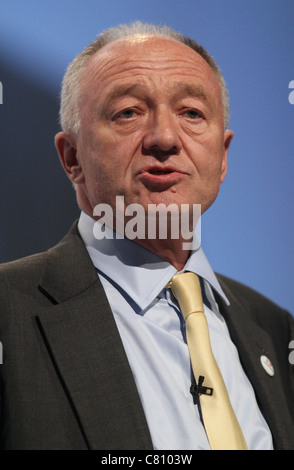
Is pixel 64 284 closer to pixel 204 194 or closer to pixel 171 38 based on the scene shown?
pixel 204 194

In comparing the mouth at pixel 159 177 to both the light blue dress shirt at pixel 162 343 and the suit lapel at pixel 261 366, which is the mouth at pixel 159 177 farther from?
the suit lapel at pixel 261 366

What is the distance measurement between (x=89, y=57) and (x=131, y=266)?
615 millimetres

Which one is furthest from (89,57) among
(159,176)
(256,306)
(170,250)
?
(256,306)

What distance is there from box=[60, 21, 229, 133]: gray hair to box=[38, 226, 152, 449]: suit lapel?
1.53 feet

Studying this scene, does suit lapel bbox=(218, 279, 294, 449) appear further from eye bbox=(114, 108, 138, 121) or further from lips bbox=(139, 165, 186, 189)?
eye bbox=(114, 108, 138, 121)

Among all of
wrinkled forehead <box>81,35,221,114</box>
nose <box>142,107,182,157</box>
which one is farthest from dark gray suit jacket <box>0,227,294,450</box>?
wrinkled forehead <box>81,35,221,114</box>

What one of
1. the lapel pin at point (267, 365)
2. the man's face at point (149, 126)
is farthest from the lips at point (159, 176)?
the lapel pin at point (267, 365)

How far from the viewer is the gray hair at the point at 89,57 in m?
1.61

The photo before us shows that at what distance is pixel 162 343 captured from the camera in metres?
1.38

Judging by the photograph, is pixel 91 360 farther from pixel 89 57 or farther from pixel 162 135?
pixel 89 57

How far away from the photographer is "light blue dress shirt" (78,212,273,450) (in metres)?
1.25

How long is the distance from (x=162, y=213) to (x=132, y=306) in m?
0.24

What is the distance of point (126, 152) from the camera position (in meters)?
1.44
